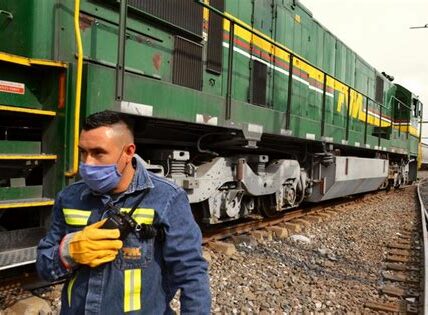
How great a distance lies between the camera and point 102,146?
1.67 meters

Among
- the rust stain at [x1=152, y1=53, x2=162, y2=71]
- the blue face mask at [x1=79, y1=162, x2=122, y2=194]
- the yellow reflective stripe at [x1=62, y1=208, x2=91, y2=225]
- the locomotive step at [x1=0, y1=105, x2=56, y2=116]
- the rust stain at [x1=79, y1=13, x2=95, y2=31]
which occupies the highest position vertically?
the rust stain at [x1=79, y1=13, x2=95, y2=31]

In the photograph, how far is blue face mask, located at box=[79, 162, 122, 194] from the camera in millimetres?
1631

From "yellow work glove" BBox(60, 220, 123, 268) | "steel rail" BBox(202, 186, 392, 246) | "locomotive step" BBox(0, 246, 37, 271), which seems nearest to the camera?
"yellow work glove" BBox(60, 220, 123, 268)

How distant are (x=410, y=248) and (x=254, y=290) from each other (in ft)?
10.8

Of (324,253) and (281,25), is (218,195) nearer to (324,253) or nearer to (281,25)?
(324,253)

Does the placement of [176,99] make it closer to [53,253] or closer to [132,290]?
[53,253]

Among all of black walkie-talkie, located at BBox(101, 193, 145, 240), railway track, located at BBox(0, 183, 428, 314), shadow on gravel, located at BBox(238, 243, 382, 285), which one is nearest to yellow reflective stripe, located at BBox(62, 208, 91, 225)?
black walkie-talkie, located at BBox(101, 193, 145, 240)

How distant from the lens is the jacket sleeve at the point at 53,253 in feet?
5.46

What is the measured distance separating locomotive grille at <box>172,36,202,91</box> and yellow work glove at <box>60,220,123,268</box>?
3.52m

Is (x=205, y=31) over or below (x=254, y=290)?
over

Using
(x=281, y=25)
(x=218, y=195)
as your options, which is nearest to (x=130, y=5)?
(x=218, y=195)

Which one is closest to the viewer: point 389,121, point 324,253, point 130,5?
point 130,5

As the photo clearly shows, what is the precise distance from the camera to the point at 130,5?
4.31 m

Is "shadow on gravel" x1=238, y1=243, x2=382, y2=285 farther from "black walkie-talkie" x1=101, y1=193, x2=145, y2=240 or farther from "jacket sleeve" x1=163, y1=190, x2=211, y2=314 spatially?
"black walkie-talkie" x1=101, y1=193, x2=145, y2=240
